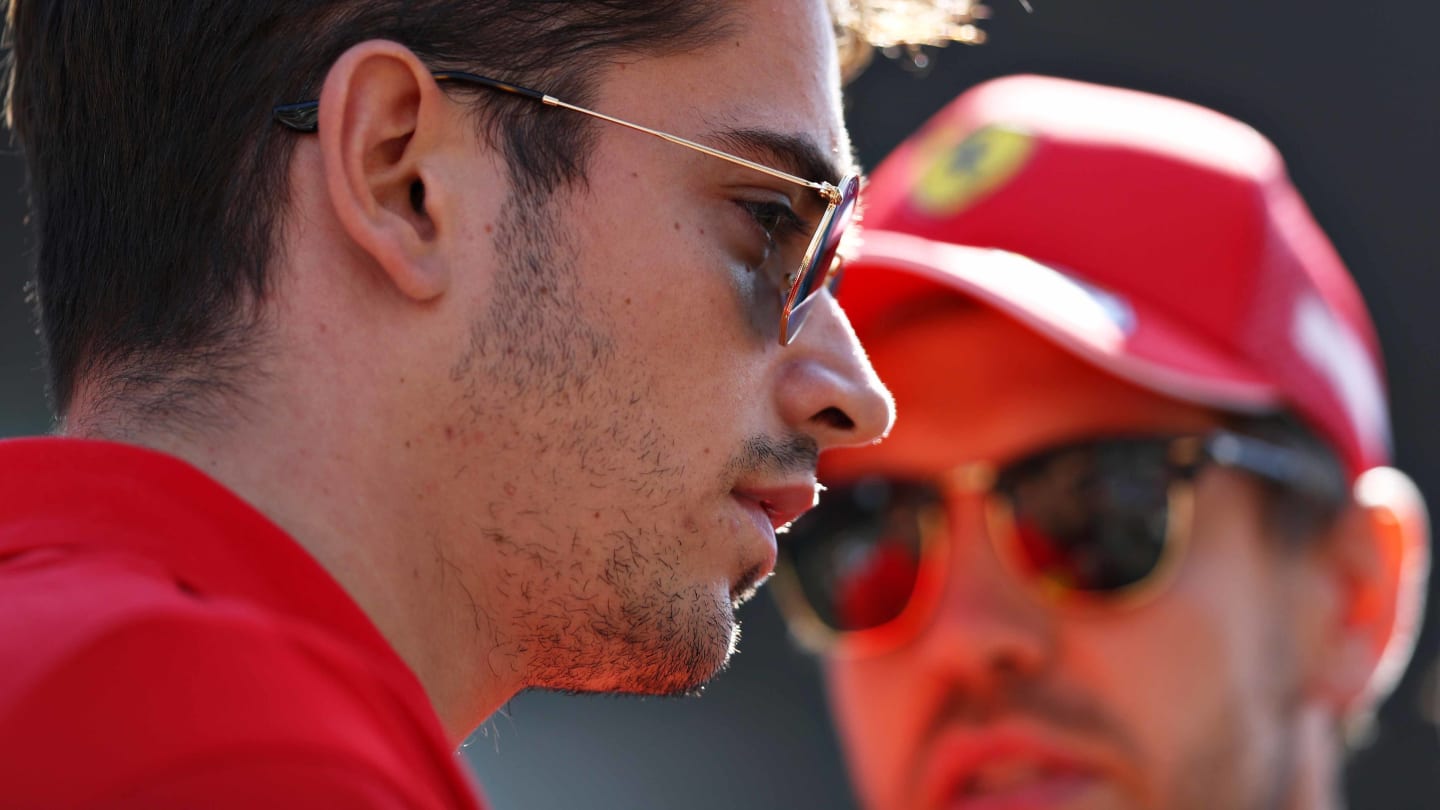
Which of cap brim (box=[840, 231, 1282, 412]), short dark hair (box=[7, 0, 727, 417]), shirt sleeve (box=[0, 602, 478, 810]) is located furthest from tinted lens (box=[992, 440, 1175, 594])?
shirt sleeve (box=[0, 602, 478, 810])

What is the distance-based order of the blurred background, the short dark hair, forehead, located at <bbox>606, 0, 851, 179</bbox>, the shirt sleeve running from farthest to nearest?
1. the blurred background
2. forehead, located at <bbox>606, 0, 851, 179</bbox>
3. the short dark hair
4. the shirt sleeve

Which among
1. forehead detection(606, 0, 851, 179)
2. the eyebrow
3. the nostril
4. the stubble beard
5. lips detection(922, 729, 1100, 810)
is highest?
forehead detection(606, 0, 851, 179)

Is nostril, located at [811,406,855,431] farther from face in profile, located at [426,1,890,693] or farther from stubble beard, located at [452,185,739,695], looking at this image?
stubble beard, located at [452,185,739,695]

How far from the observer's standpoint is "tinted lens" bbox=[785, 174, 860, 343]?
167 cm

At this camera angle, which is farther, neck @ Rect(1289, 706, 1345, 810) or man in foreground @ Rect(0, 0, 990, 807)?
neck @ Rect(1289, 706, 1345, 810)

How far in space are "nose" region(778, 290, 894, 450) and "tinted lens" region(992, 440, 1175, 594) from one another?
970 mm

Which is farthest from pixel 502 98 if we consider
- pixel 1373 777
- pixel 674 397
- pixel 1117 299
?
pixel 1373 777

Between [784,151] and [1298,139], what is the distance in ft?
13.3

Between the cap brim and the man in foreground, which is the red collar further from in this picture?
the cap brim

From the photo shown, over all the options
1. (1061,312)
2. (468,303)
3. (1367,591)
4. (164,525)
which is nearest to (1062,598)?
(1061,312)

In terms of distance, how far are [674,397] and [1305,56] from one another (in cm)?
433

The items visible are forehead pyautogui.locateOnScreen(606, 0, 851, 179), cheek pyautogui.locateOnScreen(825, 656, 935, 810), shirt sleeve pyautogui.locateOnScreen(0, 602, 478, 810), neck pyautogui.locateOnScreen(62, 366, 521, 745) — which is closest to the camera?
shirt sleeve pyautogui.locateOnScreen(0, 602, 478, 810)

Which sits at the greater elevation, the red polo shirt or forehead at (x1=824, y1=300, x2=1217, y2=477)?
the red polo shirt

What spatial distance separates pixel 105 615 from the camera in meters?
1.02
